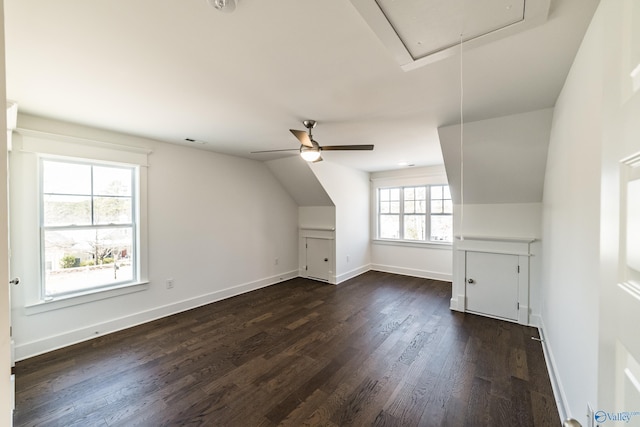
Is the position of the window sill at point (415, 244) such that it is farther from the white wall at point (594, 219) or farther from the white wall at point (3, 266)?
the white wall at point (3, 266)

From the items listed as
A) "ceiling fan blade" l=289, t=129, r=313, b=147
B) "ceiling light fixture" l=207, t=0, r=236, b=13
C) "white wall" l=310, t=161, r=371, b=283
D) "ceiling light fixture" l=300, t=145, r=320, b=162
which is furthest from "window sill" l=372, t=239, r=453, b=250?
"ceiling light fixture" l=207, t=0, r=236, b=13

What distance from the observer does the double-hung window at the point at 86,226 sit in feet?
8.82

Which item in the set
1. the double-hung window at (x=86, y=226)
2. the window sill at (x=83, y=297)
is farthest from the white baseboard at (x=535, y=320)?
the double-hung window at (x=86, y=226)

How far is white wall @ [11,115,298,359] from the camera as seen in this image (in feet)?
8.52

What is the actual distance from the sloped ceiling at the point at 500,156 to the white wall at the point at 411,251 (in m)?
1.81

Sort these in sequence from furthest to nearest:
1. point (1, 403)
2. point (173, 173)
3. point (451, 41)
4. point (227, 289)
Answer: point (227, 289), point (173, 173), point (451, 41), point (1, 403)

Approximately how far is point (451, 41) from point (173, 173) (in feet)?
11.7

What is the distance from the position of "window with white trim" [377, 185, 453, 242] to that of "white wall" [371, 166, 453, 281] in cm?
16

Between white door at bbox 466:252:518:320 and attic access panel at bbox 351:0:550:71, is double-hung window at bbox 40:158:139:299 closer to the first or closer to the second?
attic access panel at bbox 351:0:550:71

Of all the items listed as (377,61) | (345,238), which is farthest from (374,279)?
(377,61)

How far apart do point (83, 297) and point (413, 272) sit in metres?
5.34

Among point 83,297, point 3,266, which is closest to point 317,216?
point 83,297

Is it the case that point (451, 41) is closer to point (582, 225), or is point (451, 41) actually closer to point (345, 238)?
point (582, 225)

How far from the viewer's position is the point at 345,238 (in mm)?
5262
